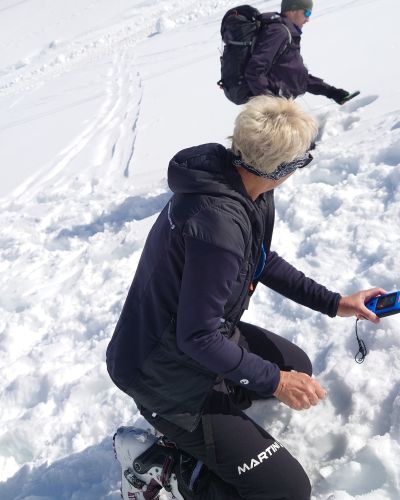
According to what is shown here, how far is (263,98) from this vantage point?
184 centimetres

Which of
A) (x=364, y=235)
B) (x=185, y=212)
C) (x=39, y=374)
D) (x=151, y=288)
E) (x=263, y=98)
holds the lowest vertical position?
(x=39, y=374)

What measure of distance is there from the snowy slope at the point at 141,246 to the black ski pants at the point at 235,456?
230mm

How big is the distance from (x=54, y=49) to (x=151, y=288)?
2287 cm

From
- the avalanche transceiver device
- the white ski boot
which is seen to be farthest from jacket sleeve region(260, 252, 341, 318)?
the white ski boot

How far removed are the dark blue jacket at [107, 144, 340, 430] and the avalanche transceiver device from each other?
0.55 m

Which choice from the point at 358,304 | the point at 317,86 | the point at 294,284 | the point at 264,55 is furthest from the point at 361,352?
the point at 317,86

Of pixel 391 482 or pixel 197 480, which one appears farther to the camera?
pixel 197 480

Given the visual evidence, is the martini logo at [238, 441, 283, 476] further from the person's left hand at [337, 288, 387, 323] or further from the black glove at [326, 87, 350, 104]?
the black glove at [326, 87, 350, 104]

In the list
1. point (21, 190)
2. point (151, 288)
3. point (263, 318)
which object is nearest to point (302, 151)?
point (151, 288)

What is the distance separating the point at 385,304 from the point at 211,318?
2.79 feet

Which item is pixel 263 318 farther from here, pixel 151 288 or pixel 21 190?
pixel 21 190

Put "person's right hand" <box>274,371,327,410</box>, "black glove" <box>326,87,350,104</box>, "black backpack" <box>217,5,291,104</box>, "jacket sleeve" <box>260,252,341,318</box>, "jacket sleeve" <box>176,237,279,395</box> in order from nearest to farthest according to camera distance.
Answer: "jacket sleeve" <box>176,237,279,395</box>, "person's right hand" <box>274,371,327,410</box>, "jacket sleeve" <box>260,252,341,318</box>, "black backpack" <box>217,5,291,104</box>, "black glove" <box>326,87,350,104</box>

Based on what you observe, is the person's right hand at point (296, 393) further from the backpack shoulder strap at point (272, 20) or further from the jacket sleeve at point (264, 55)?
the backpack shoulder strap at point (272, 20)

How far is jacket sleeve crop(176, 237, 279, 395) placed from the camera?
5.53 feet
